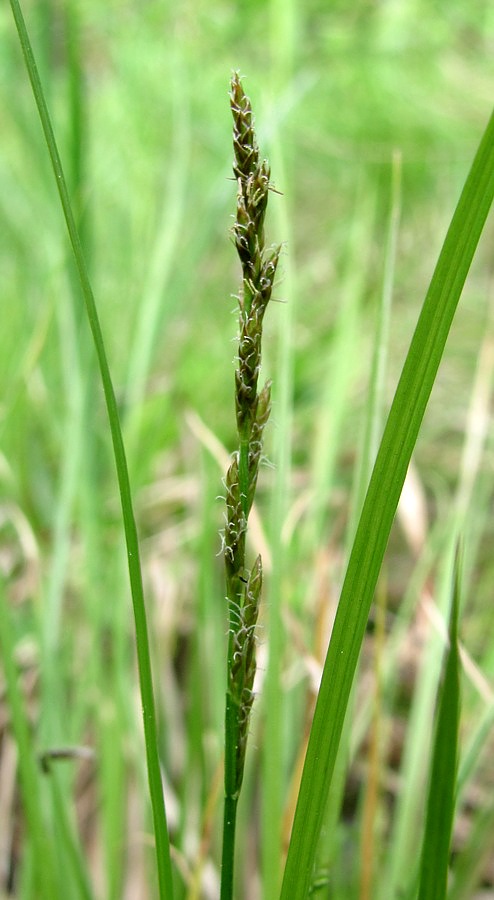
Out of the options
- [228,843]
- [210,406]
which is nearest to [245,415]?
[228,843]

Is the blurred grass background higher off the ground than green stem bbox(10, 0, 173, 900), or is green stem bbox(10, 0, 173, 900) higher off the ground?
the blurred grass background

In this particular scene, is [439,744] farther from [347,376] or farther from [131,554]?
[347,376]

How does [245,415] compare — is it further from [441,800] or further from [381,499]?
[441,800]

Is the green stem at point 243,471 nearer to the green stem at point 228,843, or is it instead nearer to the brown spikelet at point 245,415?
the brown spikelet at point 245,415

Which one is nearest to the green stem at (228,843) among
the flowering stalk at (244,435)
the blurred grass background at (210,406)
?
the flowering stalk at (244,435)

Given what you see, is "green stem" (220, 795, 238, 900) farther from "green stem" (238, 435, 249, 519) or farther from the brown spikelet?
"green stem" (238, 435, 249, 519)

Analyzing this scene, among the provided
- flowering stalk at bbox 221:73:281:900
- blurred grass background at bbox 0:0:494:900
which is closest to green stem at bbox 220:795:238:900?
flowering stalk at bbox 221:73:281:900
